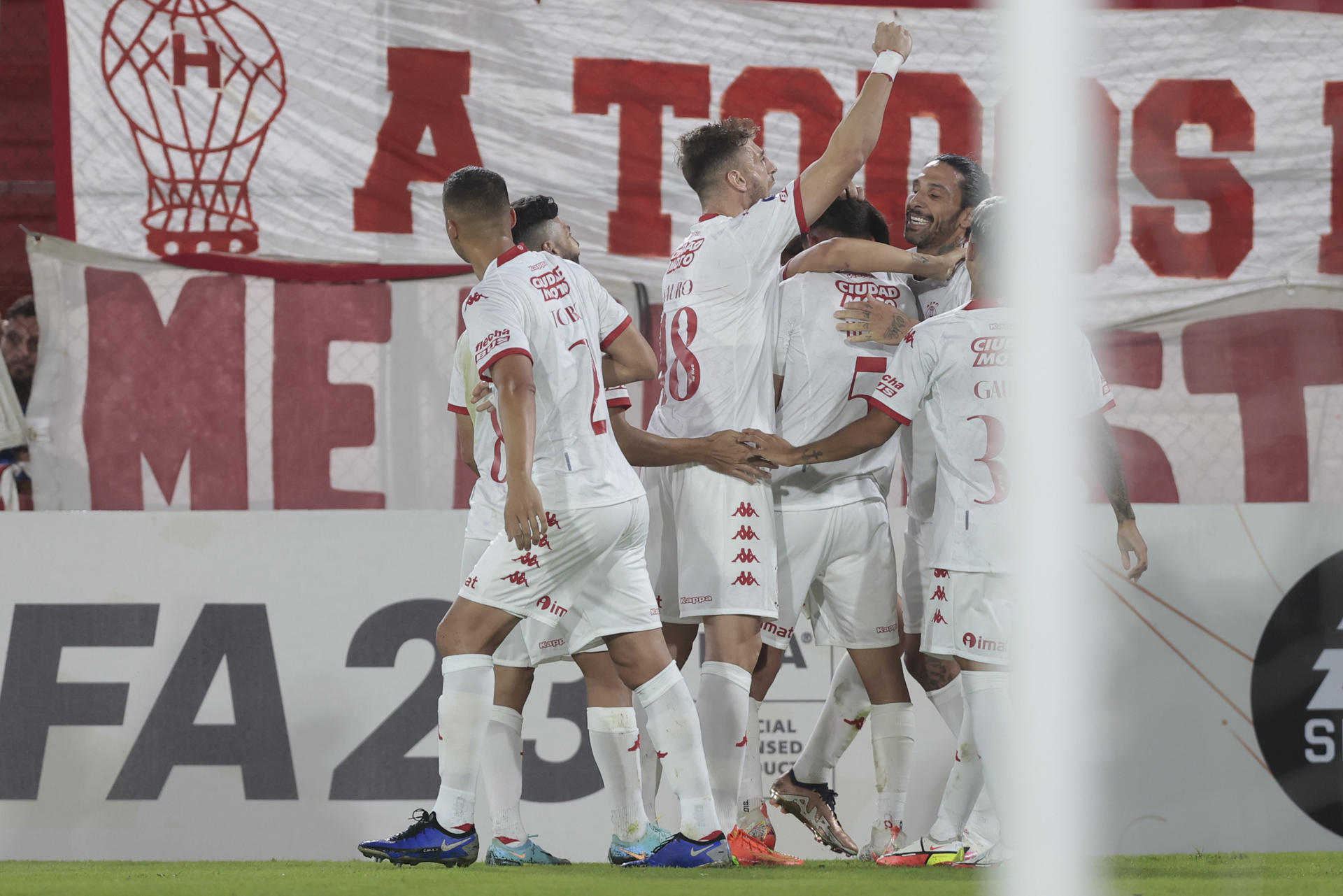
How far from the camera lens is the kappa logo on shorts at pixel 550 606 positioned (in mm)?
3514

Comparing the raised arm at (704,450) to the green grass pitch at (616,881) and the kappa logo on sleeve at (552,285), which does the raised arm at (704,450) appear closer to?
the kappa logo on sleeve at (552,285)

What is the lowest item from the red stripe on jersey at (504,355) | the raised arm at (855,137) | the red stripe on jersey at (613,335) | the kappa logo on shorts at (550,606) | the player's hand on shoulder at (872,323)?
the kappa logo on shorts at (550,606)

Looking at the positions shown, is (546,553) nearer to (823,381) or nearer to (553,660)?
(553,660)

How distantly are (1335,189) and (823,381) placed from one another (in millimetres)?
4144

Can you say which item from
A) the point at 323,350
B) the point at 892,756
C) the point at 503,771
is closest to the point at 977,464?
the point at 892,756

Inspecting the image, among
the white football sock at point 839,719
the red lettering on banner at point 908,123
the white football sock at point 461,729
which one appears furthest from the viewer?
the red lettering on banner at point 908,123

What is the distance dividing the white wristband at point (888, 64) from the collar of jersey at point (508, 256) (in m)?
1.11

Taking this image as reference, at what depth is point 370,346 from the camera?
6.88 m

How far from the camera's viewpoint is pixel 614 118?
7.05 metres

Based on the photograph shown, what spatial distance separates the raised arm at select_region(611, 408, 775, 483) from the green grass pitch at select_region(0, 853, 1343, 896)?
1073 millimetres

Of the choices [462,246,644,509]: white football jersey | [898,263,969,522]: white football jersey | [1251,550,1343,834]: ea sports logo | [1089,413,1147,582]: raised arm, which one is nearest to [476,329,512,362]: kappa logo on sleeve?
[462,246,644,509]: white football jersey

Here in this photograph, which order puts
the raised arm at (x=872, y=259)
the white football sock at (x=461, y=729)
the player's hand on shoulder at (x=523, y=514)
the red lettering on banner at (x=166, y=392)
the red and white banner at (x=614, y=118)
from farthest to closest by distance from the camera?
the red and white banner at (x=614, y=118)
the red lettering on banner at (x=166, y=392)
the raised arm at (x=872, y=259)
the white football sock at (x=461, y=729)
the player's hand on shoulder at (x=523, y=514)

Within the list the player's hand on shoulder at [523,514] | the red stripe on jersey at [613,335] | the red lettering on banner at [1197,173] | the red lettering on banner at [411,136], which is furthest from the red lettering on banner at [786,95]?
the player's hand on shoulder at [523,514]

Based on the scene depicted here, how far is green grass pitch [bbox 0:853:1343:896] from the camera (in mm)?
3066
